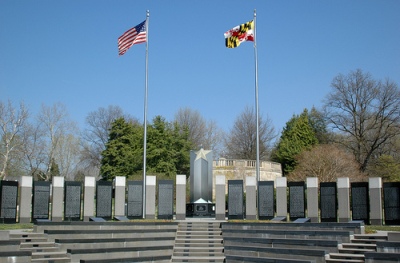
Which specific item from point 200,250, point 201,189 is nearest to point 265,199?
point 201,189

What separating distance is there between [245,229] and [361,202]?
6202 mm

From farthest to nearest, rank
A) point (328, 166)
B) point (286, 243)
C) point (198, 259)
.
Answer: point (328, 166)
point (198, 259)
point (286, 243)

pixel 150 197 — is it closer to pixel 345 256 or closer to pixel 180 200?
pixel 180 200

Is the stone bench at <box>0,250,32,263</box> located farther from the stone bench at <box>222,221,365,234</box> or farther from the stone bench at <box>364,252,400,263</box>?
the stone bench at <box>364,252,400,263</box>

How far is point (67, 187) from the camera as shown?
2548 centimetres

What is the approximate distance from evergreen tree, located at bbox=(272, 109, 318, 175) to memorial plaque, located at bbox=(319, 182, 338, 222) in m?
31.5

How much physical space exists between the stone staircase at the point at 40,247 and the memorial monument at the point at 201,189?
9.54 meters

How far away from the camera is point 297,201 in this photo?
1014 inches

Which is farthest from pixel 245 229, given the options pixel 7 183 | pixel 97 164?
pixel 97 164

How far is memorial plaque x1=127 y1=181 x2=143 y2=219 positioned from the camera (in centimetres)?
2644

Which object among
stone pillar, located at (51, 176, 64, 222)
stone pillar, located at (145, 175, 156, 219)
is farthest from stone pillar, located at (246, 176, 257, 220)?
stone pillar, located at (51, 176, 64, 222)

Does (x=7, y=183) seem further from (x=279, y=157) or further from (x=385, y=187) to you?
(x=279, y=157)

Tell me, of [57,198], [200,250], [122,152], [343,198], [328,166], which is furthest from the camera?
[122,152]

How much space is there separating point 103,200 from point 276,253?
10410 millimetres
